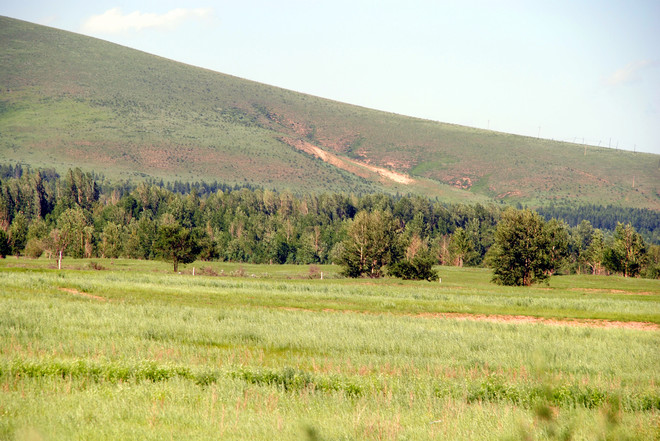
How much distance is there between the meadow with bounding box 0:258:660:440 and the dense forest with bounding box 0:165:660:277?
78.6 metres

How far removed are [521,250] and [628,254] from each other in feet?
144

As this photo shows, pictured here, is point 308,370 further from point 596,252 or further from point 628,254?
point 596,252

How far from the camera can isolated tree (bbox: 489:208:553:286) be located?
242ft

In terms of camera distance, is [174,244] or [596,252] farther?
[596,252]

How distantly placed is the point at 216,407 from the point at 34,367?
5641 millimetres

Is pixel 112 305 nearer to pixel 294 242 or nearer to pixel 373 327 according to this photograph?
pixel 373 327

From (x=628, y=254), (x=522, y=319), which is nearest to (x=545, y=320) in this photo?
(x=522, y=319)

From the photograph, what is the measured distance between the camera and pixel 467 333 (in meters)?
28.5

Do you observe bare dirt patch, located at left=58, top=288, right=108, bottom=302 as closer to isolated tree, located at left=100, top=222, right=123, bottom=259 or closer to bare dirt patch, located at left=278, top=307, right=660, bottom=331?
bare dirt patch, located at left=278, top=307, right=660, bottom=331

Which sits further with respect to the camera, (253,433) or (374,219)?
(374,219)

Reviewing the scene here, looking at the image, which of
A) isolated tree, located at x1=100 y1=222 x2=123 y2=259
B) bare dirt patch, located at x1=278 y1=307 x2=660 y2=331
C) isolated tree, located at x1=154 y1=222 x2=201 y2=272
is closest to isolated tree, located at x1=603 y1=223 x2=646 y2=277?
isolated tree, located at x1=154 y1=222 x2=201 y2=272

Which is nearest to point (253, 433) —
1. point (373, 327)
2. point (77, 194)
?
point (373, 327)

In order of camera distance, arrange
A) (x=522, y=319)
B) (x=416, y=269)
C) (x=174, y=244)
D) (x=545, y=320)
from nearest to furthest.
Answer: (x=545, y=320) < (x=522, y=319) < (x=416, y=269) < (x=174, y=244)

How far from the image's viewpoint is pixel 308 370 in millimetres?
18656
